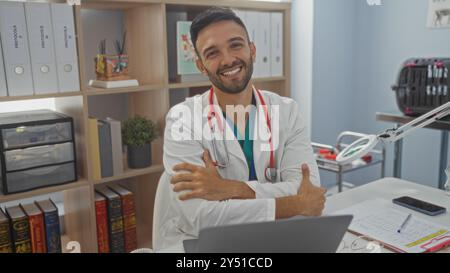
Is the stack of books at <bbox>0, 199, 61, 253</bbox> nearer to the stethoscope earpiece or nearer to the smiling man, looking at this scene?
the smiling man

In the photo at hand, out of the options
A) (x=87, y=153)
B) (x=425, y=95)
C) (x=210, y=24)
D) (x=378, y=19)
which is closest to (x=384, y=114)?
(x=425, y=95)

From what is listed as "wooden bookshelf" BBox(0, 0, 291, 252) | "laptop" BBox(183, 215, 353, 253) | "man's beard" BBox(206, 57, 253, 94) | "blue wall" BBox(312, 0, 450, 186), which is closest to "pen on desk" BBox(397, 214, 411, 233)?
"laptop" BBox(183, 215, 353, 253)

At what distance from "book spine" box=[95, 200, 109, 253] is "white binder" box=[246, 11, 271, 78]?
1.11 m

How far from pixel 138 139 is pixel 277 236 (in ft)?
5.07

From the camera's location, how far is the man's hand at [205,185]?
1.25 metres

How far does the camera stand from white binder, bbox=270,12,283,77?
2.52 meters

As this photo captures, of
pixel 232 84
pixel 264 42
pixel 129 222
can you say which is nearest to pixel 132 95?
pixel 129 222

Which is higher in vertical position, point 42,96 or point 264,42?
point 264,42

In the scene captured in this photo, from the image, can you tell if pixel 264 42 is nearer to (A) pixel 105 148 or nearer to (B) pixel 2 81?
(A) pixel 105 148

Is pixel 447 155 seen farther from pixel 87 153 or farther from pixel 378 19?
pixel 87 153

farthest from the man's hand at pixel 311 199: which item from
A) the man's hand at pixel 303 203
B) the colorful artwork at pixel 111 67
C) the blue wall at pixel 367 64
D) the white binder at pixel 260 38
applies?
the blue wall at pixel 367 64

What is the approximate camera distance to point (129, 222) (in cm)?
221

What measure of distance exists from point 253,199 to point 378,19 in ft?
7.96

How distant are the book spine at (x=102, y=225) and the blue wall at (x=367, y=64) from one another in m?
1.77
